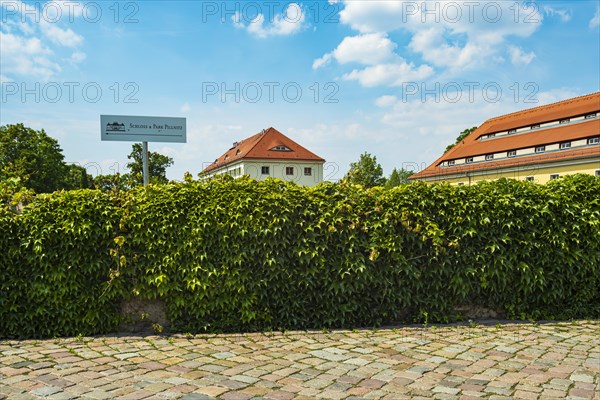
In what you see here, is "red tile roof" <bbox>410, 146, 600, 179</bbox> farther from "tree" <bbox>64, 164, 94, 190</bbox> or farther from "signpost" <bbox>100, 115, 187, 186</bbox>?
"signpost" <bbox>100, 115, 187, 186</bbox>

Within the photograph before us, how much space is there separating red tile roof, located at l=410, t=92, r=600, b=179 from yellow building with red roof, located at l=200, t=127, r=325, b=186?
652 inches

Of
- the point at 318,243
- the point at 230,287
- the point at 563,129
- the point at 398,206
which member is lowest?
the point at 230,287

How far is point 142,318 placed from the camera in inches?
251

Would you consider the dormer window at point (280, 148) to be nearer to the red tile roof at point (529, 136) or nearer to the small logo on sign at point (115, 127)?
the red tile roof at point (529, 136)

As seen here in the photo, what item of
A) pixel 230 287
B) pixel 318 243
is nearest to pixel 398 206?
pixel 318 243

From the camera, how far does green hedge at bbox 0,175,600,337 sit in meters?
6.10

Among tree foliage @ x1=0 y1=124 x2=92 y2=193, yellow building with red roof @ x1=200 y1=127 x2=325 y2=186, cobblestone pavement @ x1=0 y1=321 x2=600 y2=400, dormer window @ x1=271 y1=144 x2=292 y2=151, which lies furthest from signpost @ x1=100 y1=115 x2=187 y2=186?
dormer window @ x1=271 y1=144 x2=292 y2=151

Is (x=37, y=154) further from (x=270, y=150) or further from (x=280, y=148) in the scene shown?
(x=280, y=148)

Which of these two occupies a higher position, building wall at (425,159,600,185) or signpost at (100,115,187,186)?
building wall at (425,159,600,185)

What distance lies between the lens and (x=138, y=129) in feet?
27.7

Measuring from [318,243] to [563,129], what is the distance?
188 ft

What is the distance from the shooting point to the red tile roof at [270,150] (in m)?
72.1

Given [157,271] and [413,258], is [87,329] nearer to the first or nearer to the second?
[157,271]

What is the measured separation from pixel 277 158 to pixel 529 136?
35078 mm
